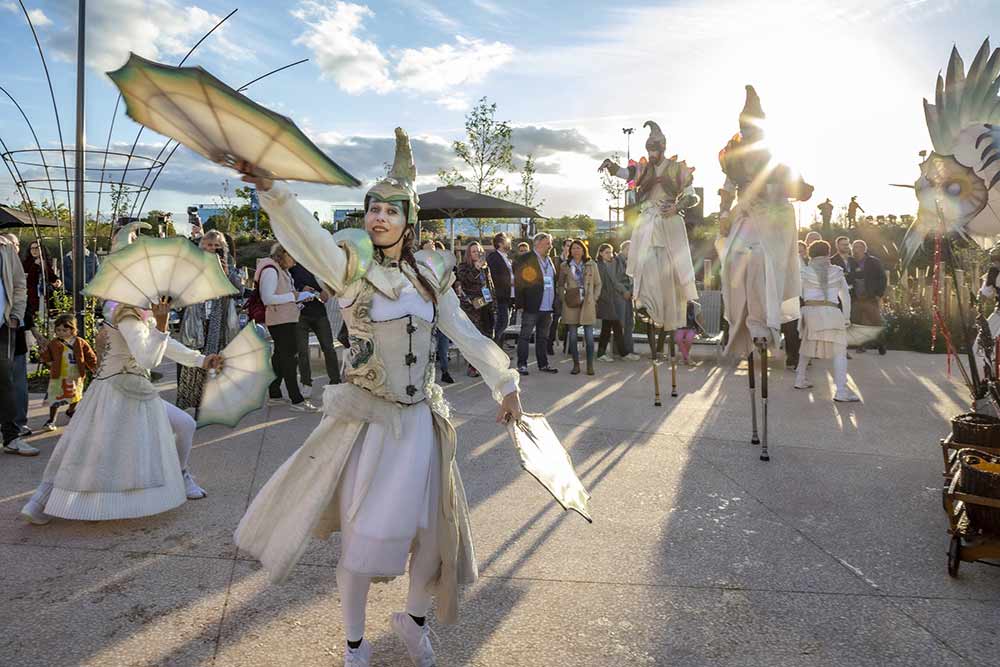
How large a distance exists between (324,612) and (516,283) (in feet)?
24.7

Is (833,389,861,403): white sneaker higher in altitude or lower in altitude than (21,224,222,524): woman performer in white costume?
lower

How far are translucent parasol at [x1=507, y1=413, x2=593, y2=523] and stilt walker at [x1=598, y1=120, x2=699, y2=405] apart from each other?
5.16m

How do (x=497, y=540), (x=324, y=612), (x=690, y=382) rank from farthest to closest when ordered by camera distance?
1. (x=690, y=382)
2. (x=497, y=540)
3. (x=324, y=612)

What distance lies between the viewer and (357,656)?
2855 mm

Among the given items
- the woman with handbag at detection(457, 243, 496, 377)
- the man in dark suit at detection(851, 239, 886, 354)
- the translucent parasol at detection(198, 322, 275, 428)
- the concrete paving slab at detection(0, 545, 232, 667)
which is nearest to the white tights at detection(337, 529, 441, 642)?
the concrete paving slab at detection(0, 545, 232, 667)

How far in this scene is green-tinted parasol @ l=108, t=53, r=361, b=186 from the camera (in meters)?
2.05

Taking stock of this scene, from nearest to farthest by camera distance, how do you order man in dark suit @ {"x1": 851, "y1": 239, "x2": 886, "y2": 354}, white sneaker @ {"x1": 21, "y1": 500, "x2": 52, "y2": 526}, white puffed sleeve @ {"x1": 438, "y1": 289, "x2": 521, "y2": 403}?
white puffed sleeve @ {"x1": 438, "y1": 289, "x2": 521, "y2": 403} → white sneaker @ {"x1": 21, "y1": 500, "x2": 52, "y2": 526} → man in dark suit @ {"x1": 851, "y1": 239, "x2": 886, "y2": 354}

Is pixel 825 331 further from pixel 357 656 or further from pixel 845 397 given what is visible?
pixel 357 656

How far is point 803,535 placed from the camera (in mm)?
4391

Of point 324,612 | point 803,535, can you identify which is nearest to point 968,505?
point 803,535

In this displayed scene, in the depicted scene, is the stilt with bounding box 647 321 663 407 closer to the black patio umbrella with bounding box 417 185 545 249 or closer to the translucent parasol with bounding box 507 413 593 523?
the translucent parasol with bounding box 507 413 593 523

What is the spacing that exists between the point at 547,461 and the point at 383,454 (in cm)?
66

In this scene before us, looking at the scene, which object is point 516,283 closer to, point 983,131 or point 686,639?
point 983,131

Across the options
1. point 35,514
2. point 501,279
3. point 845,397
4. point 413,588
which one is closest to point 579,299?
point 501,279
